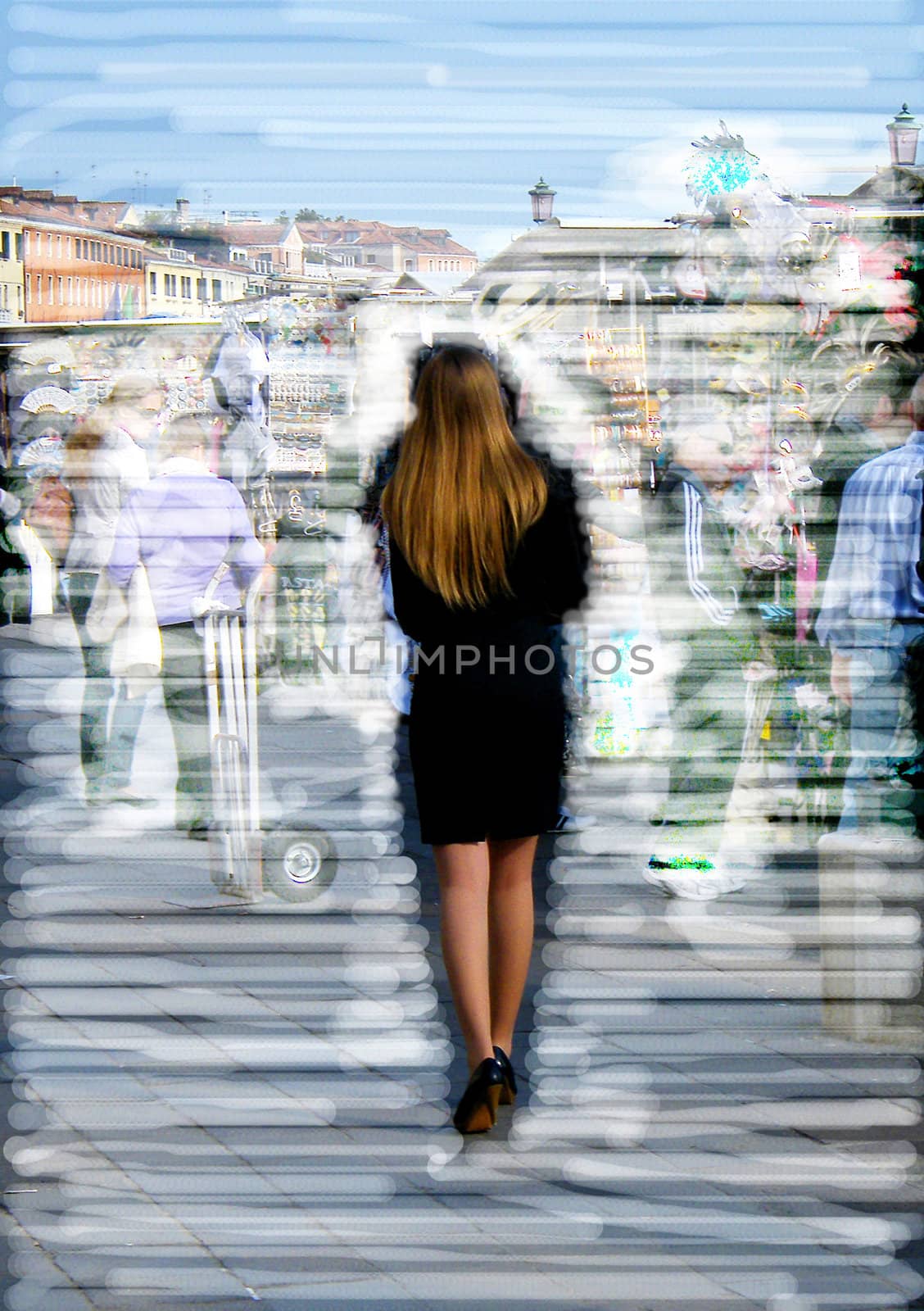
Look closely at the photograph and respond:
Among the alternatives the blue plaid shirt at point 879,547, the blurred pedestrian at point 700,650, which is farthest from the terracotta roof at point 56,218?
the blue plaid shirt at point 879,547

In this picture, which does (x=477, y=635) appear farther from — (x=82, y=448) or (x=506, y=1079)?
(x=82, y=448)

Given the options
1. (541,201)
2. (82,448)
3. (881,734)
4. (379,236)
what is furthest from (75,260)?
(881,734)

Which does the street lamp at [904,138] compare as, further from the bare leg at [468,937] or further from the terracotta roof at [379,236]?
the bare leg at [468,937]

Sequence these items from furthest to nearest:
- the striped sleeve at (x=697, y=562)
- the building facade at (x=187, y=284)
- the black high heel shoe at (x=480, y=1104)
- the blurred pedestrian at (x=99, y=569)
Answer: the striped sleeve at (x=697, y=562) → the blurred pedestrian at (x=99, y=569) → the building facade at (x=187, y=284) → the black high heel shoe at (x=480, y=1104)

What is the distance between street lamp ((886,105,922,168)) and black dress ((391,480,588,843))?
3.67ft

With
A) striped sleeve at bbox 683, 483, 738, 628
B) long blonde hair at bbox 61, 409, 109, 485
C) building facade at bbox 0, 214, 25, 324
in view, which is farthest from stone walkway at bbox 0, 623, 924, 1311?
building facade at bbox 0, 214, 25, 324

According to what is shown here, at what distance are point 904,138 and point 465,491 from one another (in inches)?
50.8

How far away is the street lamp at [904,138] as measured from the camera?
3.82m

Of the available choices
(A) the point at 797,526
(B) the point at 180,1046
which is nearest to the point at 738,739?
(A) the point at 797,526

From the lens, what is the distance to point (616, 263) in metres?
4.34

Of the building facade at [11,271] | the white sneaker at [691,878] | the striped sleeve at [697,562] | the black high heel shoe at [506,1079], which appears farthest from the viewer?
the white sneaker at [691,878]

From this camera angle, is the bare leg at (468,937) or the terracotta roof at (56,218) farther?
the terracotta roof at (56,218)

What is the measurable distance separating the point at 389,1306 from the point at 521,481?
5.43 ft

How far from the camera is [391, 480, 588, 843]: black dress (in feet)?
11.9
